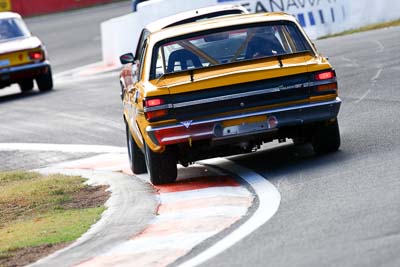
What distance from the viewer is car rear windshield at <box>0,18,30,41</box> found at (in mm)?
A: 25125

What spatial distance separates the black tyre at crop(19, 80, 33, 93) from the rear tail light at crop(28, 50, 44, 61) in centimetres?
148

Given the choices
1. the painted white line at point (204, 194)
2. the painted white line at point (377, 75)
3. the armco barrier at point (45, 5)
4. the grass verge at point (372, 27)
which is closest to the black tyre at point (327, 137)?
the painted white line at point (204, 194)

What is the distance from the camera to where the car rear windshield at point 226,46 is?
1149cm

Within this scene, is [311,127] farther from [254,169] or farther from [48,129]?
[48,129]

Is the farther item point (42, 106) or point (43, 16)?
point (43, 16)

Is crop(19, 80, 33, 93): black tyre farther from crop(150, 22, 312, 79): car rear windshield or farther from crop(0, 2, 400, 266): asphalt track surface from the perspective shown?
crop(150, 22, 312, 79): car rear windshield

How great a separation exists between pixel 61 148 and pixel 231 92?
19.7 ft

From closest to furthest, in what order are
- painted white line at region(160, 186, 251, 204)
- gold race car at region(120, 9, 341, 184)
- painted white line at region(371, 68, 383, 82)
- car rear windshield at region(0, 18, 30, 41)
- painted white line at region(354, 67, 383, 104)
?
painted white line at region(160, 186, 251, 204), gold race car at region(120, 9, 341, 184), painted white line at region(354, 67, 383, 104), painted white line at region(371, 68, 383, 82), car rear windshield at region(0, 18, 30, 41)

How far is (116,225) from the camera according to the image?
9617 mm

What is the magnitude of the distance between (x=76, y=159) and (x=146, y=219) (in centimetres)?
579

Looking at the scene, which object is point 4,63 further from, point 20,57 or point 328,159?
point 328,159

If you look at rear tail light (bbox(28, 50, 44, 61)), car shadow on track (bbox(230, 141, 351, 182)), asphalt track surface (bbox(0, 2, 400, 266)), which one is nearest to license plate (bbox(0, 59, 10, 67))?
rear tail light (bbox(28, 50, 44, 61))

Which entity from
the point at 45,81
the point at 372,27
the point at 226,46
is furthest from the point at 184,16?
the point at 372,27

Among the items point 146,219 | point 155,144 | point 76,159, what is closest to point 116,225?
point 146,219
